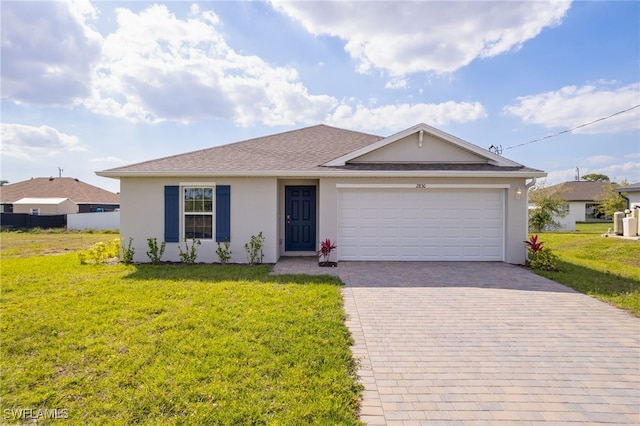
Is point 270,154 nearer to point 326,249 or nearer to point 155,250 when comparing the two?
point 326,249

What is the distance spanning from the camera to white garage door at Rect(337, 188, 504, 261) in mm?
9352

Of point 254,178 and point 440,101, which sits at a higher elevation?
point 440,101

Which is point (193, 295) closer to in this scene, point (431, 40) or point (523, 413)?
point (523, 413)

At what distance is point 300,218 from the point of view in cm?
Result: 1035

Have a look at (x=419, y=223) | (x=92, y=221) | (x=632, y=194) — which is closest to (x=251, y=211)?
(x=419, y=223)

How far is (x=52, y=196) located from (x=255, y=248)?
3270 cm

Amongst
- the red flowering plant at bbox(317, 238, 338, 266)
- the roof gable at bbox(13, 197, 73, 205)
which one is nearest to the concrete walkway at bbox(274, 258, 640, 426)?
the red flowering plant at bbox(317, 238, 338, 266)

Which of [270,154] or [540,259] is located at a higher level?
[270,154]

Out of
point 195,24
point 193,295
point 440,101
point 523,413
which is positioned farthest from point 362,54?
point 523,413

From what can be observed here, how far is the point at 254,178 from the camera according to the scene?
907cm

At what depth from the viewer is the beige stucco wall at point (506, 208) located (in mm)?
9141

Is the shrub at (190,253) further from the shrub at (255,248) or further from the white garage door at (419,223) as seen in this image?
the white garage door at (419,223)

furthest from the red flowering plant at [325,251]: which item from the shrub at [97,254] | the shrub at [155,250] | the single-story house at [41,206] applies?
the single-story house at [41,206]

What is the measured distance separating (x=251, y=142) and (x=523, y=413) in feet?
35.8
